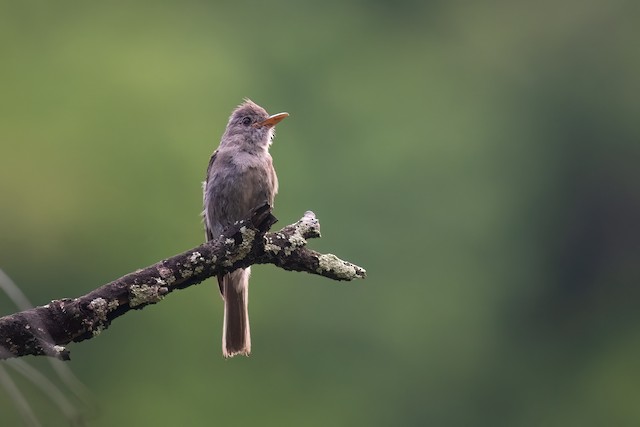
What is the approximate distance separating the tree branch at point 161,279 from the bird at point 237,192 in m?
1.93

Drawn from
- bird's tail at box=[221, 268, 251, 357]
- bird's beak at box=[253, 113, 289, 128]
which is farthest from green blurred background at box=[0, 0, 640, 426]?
bird's beak at box=[253, 113, 289, 128]

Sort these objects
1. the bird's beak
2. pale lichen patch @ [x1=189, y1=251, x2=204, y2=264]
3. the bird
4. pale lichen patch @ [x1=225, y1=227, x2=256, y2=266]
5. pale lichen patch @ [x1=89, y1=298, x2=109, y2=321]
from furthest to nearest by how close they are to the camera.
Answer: the bird's beak < the bird < pale lichen patch @ [x1=225, y1=227, x2=256, y2=266] < pale lichen patch @ [x1=189, y1=251, x2=204, y2=264] < pale lichen patch @ [x1=89, y1=298, x2=109, y2=321]

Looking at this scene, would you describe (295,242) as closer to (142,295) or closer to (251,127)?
(142,295)

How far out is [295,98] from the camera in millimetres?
25891

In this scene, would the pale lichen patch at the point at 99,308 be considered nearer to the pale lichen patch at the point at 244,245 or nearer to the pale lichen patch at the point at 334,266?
the pale lichen patch at the point at 244,245

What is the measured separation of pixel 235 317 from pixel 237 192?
0.74 metres

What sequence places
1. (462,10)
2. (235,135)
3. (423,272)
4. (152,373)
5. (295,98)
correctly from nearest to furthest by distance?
(235,135)
(152,373)
(423,272)
(295,98)
(462,10)

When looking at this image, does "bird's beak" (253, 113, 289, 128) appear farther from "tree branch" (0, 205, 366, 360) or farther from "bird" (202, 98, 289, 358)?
"tree branch" (0, 205, 366, 360)

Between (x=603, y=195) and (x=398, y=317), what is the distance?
26.4ft

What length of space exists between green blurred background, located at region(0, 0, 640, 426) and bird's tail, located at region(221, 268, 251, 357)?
20.8ft

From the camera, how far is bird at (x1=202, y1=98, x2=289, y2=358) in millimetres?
6891

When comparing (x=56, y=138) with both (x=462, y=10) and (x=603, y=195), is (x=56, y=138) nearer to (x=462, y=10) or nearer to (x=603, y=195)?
(x=603, y=195)

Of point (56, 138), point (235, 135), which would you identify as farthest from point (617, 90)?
point (235, 135)

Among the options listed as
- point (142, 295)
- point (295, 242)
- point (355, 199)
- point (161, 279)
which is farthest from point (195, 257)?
point (355, 199)
